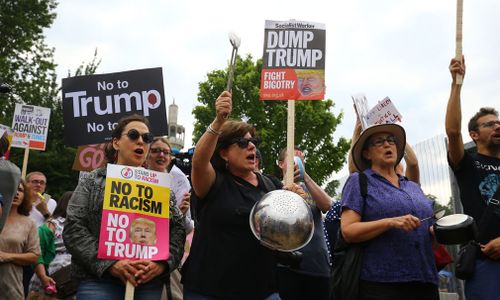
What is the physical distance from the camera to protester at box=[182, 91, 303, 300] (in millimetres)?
3342

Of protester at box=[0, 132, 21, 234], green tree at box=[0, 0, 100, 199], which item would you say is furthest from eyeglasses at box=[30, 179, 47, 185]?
green tree at box=[0, 0, 100, 199]

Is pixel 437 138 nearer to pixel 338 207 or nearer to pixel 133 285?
pixel 338 207

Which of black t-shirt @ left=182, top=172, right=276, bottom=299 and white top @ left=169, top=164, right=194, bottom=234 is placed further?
white top @ left=169, top=164, right=194, bottom=234

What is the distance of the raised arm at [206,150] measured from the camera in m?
3.36

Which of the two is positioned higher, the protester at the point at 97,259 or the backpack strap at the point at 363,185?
the backpack strap at the point at 363,185

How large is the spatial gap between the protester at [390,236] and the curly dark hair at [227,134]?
777 mm

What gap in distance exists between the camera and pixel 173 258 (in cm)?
363

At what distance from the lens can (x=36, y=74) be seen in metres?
21.8

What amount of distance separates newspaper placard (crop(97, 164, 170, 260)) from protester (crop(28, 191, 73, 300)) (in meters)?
2.66

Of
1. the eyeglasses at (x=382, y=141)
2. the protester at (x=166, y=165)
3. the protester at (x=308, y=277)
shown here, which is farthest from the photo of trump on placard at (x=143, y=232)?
the eyeglasses at (x=382, y=141)

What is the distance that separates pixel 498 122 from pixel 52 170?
57.2 feet

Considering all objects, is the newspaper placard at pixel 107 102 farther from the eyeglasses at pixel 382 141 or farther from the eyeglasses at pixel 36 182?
the eyeglasses at pixel 382 141

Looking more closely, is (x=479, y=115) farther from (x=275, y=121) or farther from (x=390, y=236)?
(x=275, y=121)

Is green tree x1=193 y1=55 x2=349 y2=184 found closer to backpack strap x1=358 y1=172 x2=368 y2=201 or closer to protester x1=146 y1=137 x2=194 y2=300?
protester x1=146 y1=137 x2=194 y2=300
